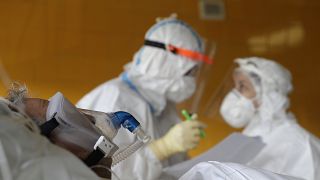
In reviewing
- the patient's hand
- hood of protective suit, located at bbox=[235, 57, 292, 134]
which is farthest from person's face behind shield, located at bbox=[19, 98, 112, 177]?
hood of protective suit, located at bbox=[235, 57, 292, 134]

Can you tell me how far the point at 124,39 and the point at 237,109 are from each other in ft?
3.66

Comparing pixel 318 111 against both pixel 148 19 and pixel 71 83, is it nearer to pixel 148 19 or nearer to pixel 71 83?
pixel 148 19

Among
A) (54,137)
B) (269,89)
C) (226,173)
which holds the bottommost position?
(269,89)

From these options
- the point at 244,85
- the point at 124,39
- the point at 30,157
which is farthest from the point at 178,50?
the point at 30,157

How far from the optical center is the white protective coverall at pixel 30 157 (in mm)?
638

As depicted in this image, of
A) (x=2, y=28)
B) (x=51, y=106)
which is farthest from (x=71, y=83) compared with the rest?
(x=51, y=106)

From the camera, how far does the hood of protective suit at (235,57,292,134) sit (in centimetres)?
208

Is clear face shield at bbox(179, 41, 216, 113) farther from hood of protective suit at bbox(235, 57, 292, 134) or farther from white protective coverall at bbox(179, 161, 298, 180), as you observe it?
white protective coverall at bbox(179, 161, 298, 180)

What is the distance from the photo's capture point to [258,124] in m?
2.13

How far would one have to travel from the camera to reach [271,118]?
2.07 m

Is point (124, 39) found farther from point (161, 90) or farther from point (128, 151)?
point (128, 151)

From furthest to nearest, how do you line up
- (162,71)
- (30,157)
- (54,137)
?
1. (162,71)
2. (54,137)
3. (30,157)

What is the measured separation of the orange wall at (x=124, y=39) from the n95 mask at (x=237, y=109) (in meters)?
0.58

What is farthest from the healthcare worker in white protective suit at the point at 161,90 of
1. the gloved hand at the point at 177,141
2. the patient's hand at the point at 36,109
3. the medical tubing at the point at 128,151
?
the patient's hand at the point at 36,109
